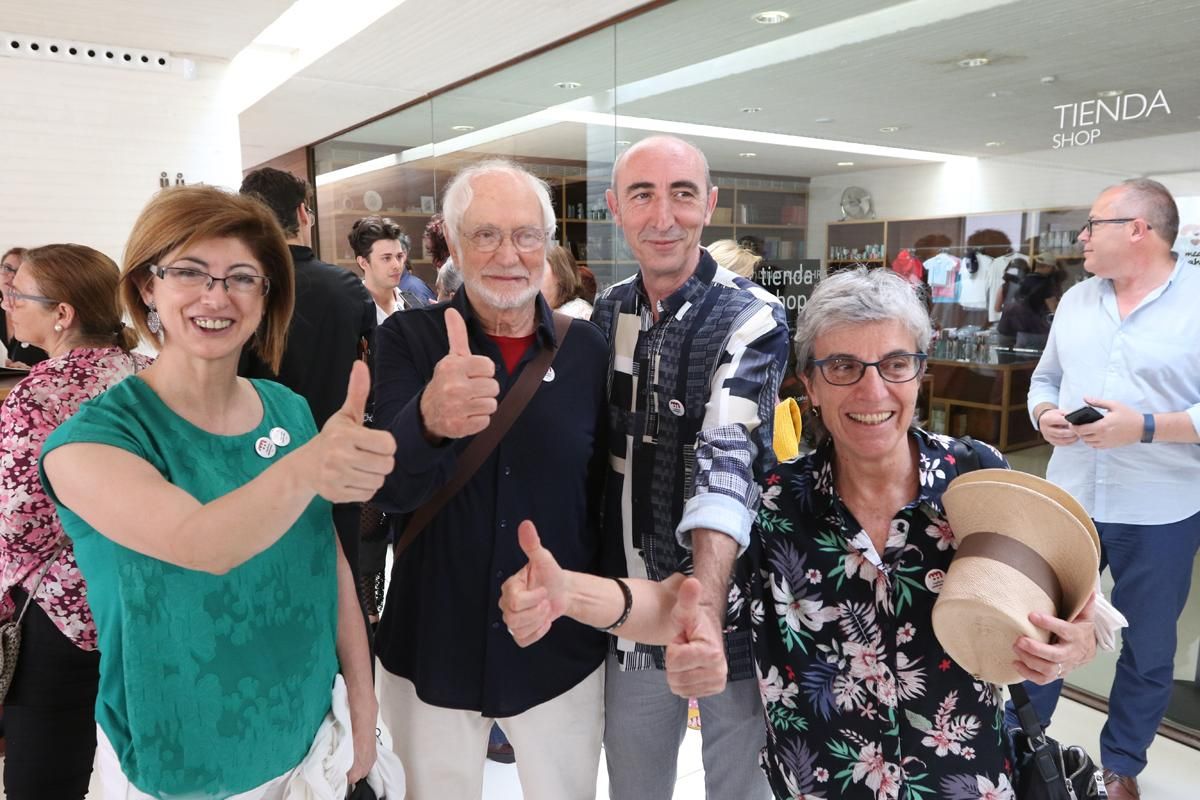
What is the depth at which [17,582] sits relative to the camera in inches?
66.4

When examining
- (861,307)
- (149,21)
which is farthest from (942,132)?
(149,21)

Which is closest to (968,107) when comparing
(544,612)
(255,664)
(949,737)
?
(949,737)

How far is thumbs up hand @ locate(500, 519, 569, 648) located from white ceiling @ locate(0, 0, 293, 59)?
→ 14.5 feet

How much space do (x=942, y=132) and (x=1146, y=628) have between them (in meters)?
1.99

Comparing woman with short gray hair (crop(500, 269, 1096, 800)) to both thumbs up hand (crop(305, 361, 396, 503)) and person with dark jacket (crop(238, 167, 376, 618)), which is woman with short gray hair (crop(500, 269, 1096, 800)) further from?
person with dark jacket (crop(238, 167, 376, 618))

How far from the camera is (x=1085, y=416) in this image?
2.47 meters

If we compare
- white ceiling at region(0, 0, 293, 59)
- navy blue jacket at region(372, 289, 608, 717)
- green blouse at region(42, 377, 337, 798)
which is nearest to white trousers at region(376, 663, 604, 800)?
navy blue jacket at region(372, 289, 608, 717)

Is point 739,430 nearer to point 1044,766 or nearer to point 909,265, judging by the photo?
point 1044,766

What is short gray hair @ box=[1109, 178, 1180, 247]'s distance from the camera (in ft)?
8.36

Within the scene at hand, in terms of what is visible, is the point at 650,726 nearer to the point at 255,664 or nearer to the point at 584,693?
the point at 584,693

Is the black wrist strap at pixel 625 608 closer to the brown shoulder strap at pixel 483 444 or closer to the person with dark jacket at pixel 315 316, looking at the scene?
the brown shoulder strap at pixel 483 444

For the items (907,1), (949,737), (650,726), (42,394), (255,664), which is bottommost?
(650,726)

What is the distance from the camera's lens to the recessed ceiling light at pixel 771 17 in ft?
12.4

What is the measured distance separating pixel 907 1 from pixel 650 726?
308 centimetres
